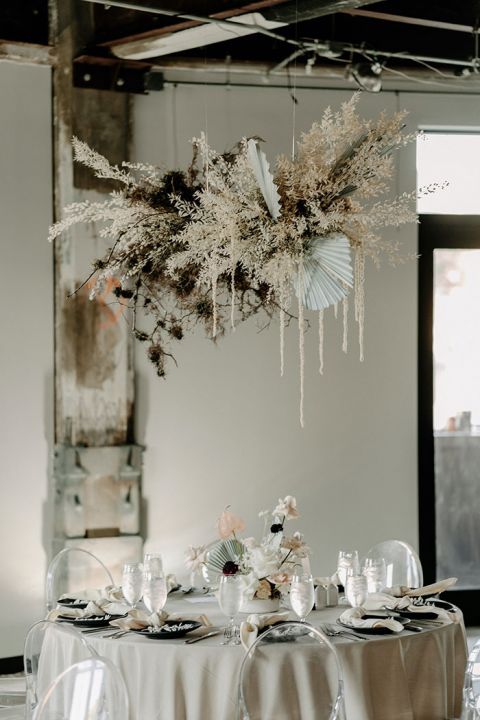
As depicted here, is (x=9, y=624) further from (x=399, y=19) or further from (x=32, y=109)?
(x=399, y=19)

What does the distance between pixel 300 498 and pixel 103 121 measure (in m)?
2.71

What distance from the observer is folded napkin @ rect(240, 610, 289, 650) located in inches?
151

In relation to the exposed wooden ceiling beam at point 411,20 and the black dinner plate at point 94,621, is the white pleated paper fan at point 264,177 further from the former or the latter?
the exposed wooden ceiling beam at point 411,20

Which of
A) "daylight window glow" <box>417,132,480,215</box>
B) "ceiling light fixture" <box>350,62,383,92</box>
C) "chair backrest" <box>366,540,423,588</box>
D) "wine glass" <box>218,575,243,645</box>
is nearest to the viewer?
"wine glass" <box>218,575,243,645</box>

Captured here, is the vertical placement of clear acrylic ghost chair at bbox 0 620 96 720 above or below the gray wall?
below

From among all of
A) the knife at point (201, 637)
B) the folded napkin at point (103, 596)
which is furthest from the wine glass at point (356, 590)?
the folded napkin at point (103, 596)

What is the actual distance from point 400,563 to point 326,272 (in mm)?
1786

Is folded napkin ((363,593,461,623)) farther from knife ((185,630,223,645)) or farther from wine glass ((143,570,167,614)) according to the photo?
wine glass ((143,570,167,614))

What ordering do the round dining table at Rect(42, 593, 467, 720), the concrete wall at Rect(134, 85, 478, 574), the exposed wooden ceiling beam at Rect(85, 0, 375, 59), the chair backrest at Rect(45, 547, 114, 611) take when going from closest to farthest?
the round dining table at Rect(42, 593, 467, 720) → the exposed wooden ceiling beam at Rect(85, 0, 375, 59) → the chair backrest at Rect(45, 547, 114, 611) → the concrete wall at Rect(134, 85, 478, 574)

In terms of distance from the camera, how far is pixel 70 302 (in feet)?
Answer: 21.7

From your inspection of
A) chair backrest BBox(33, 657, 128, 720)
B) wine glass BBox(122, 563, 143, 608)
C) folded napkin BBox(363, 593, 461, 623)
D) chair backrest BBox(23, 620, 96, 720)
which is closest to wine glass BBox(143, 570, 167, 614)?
wine glass BBox(122, 563, 143, 608)

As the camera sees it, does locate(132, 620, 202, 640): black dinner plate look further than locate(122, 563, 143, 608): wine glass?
No

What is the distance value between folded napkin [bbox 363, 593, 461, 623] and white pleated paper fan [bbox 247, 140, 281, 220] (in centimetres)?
159

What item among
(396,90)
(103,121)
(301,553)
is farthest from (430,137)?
(301,553)
